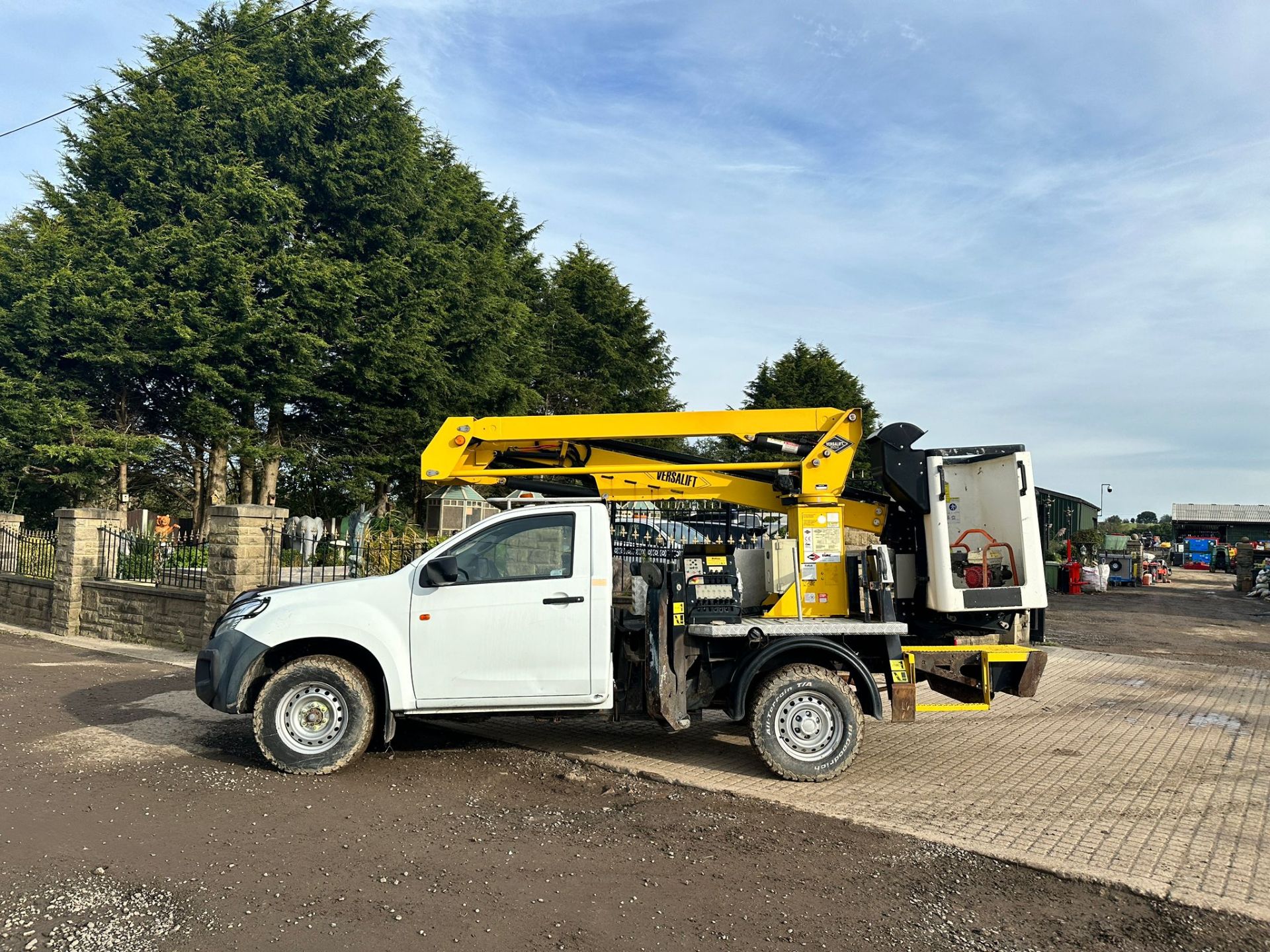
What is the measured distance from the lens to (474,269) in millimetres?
25938

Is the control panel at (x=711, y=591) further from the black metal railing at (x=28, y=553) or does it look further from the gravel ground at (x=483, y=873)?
the black metal railing at (x=28, y=553)

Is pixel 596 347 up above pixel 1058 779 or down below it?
above

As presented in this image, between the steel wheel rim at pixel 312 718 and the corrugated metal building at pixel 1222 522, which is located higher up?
the corrugated metal building at pixel 1222 522

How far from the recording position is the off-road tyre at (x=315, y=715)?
21.6ft

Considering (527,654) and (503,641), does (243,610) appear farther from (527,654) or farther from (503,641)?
(527,654)

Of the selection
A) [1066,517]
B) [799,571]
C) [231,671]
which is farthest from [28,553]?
[1066,517]

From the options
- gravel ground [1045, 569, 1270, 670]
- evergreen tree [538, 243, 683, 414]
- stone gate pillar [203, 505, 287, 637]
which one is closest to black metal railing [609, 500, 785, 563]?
stone gate pillar [203, 505, 287, 637]

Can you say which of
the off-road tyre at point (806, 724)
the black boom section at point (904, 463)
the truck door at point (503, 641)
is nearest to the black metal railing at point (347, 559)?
the truck door at point (503, 641)

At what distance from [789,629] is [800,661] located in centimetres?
34

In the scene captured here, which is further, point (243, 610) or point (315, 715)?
point (243, 610)

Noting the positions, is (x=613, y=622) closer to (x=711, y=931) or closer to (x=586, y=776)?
(x=586, y=776)

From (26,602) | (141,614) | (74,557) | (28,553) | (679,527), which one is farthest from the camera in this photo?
(28,553)

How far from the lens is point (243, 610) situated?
22.7 ft

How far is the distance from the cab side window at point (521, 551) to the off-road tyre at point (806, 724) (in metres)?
1.71
